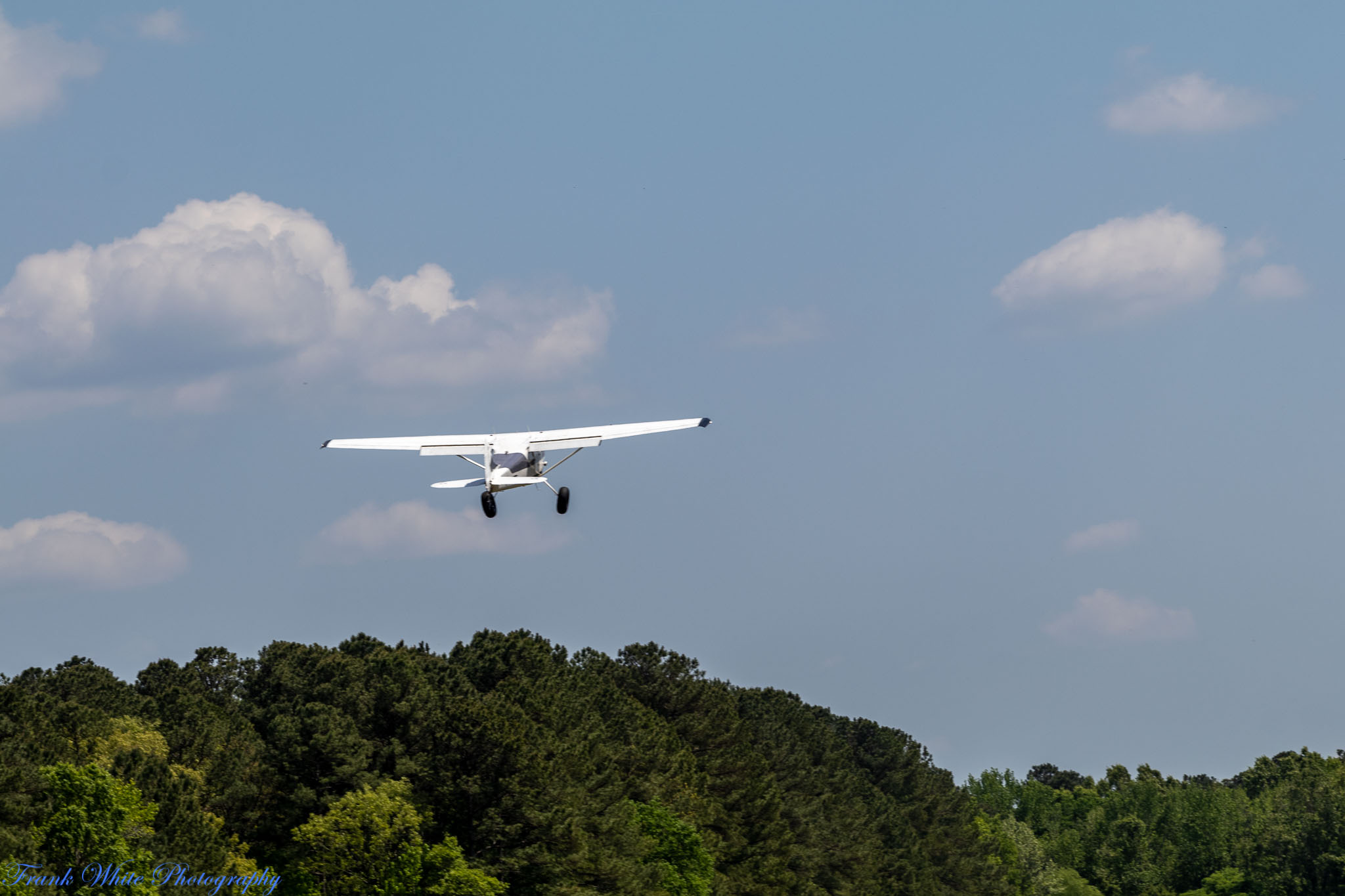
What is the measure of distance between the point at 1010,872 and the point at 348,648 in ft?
314

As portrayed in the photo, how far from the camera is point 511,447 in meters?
46.3

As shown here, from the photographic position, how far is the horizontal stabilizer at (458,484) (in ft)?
152

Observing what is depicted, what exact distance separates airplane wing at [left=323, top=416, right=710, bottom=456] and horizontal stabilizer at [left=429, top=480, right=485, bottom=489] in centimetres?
149

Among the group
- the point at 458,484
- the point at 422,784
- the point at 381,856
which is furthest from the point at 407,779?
the point at 458,484

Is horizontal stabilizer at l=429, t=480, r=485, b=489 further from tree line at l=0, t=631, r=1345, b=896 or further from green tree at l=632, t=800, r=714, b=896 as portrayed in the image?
green tree at l=632, t=800, r=714, b=896

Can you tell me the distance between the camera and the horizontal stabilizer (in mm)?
46344

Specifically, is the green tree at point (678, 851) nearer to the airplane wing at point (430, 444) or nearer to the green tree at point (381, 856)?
the green tree at point (381, 856)

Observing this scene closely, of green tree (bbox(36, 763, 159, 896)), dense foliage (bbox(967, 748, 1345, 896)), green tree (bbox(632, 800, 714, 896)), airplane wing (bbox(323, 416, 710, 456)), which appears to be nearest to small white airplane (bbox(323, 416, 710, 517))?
airplane wing (bbox(323, 416, 710, 456))

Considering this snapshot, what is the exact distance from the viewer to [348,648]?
115 meters

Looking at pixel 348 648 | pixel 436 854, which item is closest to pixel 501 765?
pixel 436 854

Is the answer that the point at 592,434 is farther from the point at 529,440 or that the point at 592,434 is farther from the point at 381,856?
the point at 381,856

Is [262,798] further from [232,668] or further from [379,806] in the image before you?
[232,668]

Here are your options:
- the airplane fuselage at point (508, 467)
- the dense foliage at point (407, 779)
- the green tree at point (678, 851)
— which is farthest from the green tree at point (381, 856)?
the airplane fuselage at point (508, 467)

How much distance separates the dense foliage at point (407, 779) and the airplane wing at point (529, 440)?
62.1 ft
